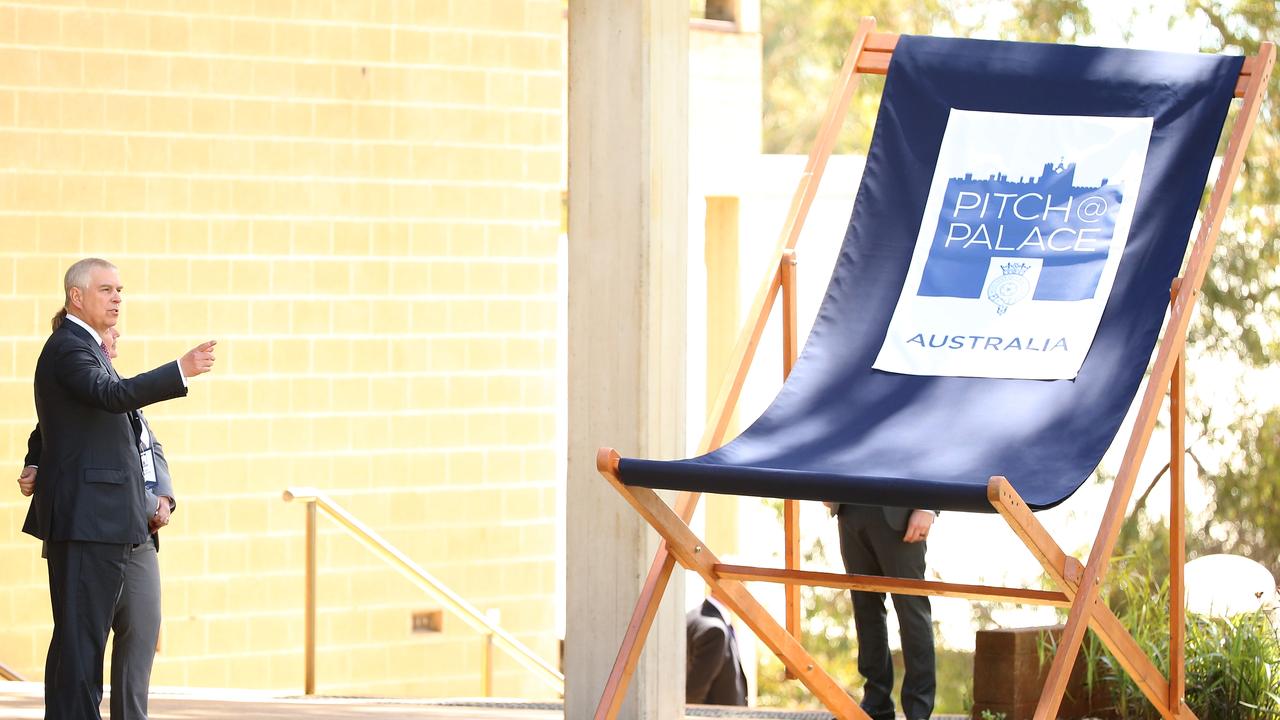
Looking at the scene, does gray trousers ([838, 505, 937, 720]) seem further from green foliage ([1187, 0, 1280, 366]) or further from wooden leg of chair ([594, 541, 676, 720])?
green foliage ([1187, 0, 1280, 366])

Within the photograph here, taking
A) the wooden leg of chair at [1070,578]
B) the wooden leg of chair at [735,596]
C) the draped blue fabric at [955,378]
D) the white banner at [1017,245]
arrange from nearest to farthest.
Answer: the wooden leg of chair at [1070,578] < the draped blue fabric at [955,378] < the wooden leg of chair at [735,596] < the white banner at [1017,245]

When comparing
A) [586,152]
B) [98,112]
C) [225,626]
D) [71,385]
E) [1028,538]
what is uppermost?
[98,112]

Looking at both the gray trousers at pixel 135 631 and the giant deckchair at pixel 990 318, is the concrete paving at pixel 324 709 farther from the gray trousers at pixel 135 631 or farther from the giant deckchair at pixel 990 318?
the giant deckchair at pixel 990 318

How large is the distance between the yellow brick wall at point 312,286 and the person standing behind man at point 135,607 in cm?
285

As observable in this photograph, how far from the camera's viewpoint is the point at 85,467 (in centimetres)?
384

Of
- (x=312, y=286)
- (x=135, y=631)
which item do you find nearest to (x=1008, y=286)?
(x=135, y=631)

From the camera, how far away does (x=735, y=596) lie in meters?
3.58

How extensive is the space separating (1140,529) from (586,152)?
21.2ft

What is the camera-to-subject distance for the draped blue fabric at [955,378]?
332cm

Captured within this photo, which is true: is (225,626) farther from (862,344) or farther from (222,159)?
(862,344)

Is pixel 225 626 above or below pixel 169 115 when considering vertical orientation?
below

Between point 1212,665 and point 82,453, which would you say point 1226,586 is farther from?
point 82,453

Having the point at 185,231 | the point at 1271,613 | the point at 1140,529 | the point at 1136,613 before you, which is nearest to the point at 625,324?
the point at 1136,613

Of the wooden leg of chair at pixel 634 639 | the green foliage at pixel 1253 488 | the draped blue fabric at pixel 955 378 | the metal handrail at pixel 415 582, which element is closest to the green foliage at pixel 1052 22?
the green foliage at pixel 1253 488
